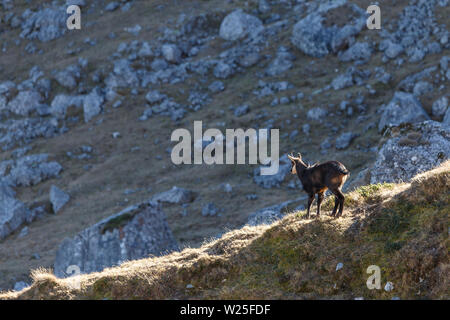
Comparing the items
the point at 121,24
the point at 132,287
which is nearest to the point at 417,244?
the point at 132,287

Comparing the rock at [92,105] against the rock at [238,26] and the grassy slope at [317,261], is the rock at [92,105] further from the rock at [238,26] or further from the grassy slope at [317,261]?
the grassy slope at [317,261]

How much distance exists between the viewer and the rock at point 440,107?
1688 inches

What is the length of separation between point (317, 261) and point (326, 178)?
2291 mm

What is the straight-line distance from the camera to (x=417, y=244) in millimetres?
10836

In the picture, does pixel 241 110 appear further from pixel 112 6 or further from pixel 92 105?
pixel 112 6

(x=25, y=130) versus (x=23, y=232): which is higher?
(x=25, y=130)

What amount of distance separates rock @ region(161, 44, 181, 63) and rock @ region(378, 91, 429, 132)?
98.3 feet

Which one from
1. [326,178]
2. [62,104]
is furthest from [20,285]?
[62,104]

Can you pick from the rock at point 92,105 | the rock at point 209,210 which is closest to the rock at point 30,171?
the rock at point 92,105

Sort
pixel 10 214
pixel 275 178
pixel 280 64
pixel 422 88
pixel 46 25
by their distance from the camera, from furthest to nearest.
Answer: pixel 46 25 < pixel 280 64 < pixel 422 88 < pixel 10 214 < pixel 275 178

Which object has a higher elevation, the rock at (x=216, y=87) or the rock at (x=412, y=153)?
the rock at (x=412, y=153)

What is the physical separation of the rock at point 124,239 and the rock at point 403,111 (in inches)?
864

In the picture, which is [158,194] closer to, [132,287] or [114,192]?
[114,192]

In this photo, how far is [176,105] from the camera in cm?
5878
